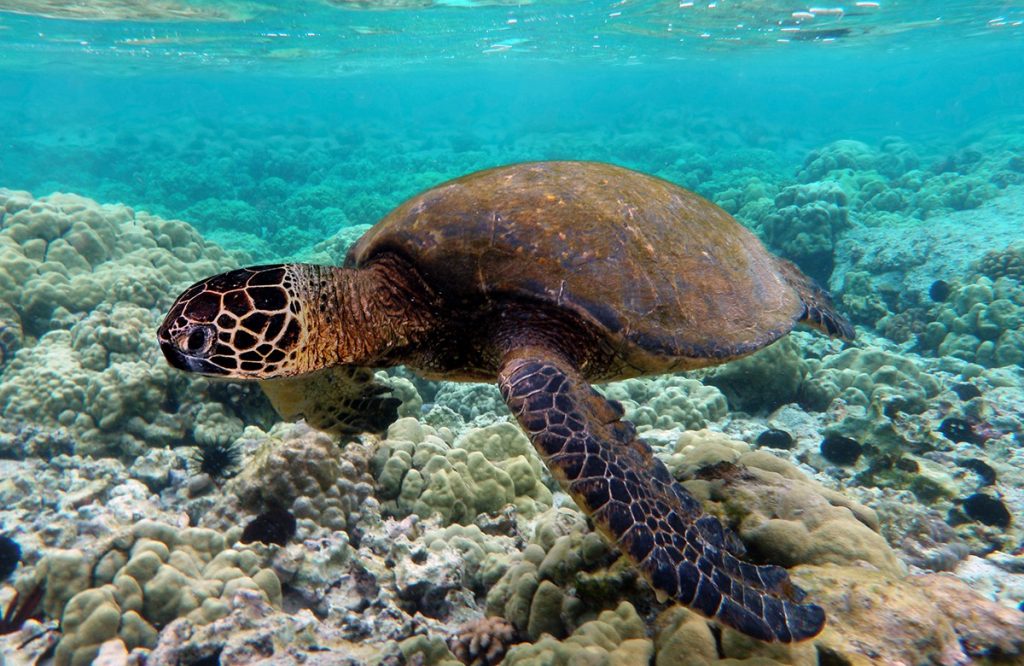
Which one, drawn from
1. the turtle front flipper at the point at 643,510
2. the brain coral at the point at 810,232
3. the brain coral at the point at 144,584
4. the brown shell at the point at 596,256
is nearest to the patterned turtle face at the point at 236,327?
the brown shell at the point at 596,256

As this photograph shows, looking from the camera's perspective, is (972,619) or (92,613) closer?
(972,619)

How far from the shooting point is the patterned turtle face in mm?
2643

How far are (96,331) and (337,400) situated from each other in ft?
16.3

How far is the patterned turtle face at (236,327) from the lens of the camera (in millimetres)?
2643

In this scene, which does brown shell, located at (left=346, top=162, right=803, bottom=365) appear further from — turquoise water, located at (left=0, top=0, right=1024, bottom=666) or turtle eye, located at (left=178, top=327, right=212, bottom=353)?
turtle eye, located at (left=178, top=327, right=212, bottom=353)

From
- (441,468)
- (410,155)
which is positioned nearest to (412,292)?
(441,468)

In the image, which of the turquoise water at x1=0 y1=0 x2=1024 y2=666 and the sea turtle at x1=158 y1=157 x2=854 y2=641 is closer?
the sea turtle at x1=158 y1=157 x2=854 y2=641

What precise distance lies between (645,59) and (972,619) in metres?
56.4

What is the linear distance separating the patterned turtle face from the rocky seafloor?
5.16 feet

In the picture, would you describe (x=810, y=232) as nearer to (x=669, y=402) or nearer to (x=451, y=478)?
(x=669, y=402)

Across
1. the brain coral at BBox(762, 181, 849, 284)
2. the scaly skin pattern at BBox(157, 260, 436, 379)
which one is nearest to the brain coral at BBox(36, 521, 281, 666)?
the scaly skin pattern at BBox(157, 260, 436, 379)

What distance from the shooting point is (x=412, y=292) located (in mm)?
3566

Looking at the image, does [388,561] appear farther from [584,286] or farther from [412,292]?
[584,286]

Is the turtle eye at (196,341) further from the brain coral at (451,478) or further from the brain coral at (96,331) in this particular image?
the brain coral at (96,331)
